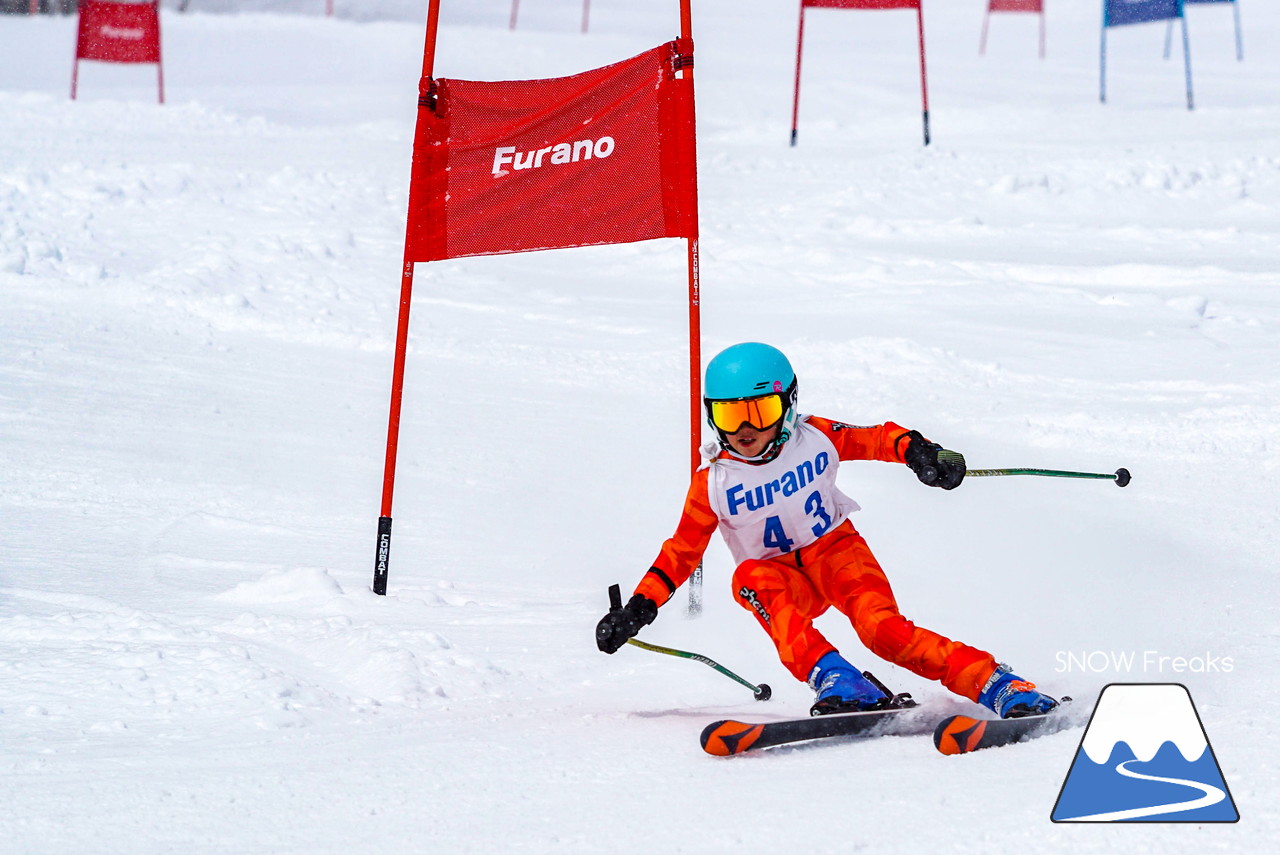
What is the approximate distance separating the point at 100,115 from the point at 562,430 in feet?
37.5

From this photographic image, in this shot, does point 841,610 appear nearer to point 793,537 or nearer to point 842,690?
point 793,537

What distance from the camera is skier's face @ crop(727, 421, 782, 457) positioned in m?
3.91

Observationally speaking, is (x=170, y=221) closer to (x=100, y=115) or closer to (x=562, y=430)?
(x=562, y=430)

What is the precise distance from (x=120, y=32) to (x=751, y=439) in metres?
15.1

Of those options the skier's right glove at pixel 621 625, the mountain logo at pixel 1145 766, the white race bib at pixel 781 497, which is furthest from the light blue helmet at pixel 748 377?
the mountain logo at pixel 1145 766

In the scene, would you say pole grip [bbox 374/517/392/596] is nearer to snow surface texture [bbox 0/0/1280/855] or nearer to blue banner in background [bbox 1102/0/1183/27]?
snow surface texture [bbox 0/0/1280/855]

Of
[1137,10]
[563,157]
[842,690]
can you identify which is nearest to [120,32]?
[1137,10]

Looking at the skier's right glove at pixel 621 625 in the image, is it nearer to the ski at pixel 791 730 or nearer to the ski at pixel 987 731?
the ski at pixel 791 730

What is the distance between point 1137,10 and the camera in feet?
52.0

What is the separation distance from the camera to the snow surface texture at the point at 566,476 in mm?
3092

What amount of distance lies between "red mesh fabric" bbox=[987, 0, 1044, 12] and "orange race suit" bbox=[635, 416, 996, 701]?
19974mm

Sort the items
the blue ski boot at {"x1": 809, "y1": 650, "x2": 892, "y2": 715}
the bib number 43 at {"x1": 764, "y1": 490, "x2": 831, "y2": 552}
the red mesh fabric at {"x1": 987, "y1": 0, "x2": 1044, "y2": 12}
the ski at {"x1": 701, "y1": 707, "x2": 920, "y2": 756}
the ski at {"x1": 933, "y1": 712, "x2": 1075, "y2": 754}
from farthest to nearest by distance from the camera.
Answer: the red mesh fabric at {"x1": 987, "y1": 0, "x2": 1044, "y2": 12} < the bib number 43 at {"x1": 764, "y1": 490, "x2": 831, "y2": 552} < the blue ski boot at {"x1": 809, "y1": 650, "x2": 892, "y2": 715} < the ski at {"x1": 701, "y1": 707, "x2": 920, "y2": 756} < the ski at {"x1": 933, "y1": 712, "x2": 1075, "y2": 754}

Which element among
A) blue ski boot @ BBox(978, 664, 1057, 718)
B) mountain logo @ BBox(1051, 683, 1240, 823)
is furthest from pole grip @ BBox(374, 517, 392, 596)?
mountain logo @ BBox(1051, 683, 1240, 823)

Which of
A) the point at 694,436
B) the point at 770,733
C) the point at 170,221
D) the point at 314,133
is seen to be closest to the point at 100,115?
the point at 314,133
